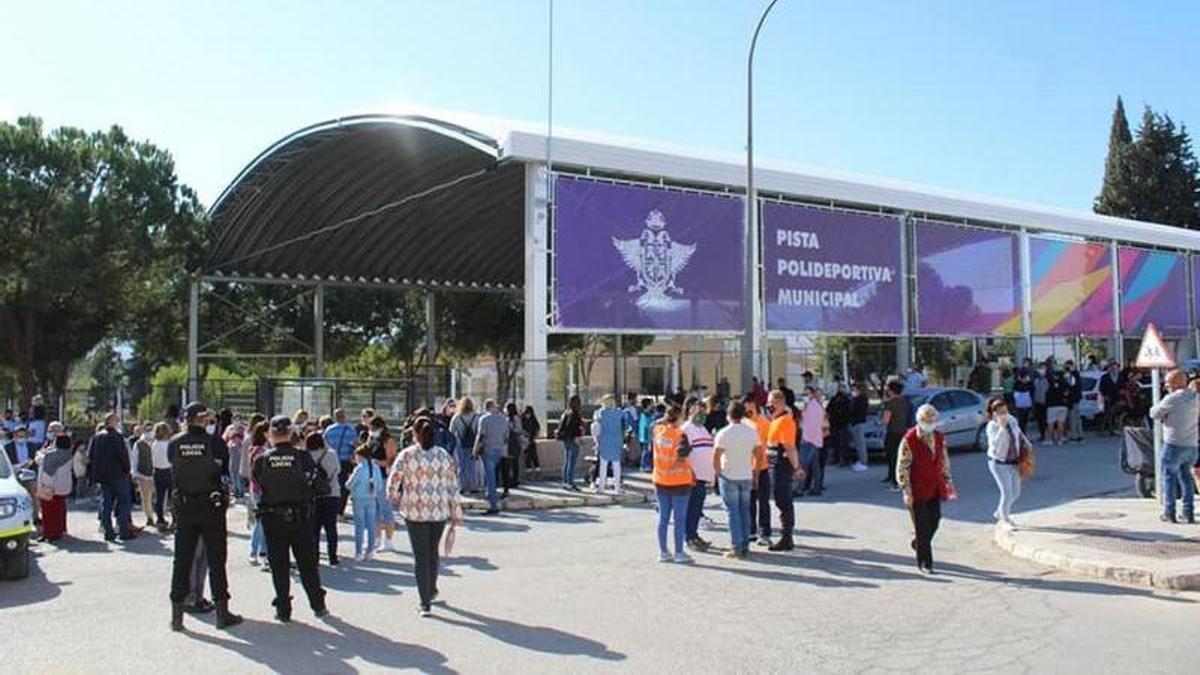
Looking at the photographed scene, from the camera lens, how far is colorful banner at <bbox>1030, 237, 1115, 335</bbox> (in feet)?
104

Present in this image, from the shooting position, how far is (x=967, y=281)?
1161 inches

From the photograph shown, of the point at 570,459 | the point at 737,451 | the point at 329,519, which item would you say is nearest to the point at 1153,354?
the point at 737,451

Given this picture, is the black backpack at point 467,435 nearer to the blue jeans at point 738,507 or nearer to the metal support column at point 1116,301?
the blue jeans at point 738,507

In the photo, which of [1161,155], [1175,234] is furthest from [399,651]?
[1161,155]

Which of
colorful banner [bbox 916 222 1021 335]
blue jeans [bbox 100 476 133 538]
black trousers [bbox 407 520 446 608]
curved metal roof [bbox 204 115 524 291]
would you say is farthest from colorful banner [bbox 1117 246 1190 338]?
black trousers [bbox 407 520 446 608]

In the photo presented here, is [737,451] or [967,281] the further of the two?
[967,281]

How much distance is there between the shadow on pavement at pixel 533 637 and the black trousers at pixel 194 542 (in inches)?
70.0

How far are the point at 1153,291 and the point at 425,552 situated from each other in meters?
35.1

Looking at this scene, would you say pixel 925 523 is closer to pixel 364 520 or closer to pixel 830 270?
pixel 364 520

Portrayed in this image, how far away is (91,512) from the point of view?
1772 centimetres

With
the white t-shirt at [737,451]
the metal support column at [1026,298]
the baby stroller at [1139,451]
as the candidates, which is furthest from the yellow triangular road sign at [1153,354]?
the metal support column at [1026,298]

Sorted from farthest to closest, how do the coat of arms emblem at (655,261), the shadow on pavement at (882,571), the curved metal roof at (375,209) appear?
the curved metal roof at (375,209)
the coat of arms emblem at (655,261)
the shadow on pavement at (882,571)

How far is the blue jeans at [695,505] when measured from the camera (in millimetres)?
11602

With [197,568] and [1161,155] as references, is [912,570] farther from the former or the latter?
[1161,155]
